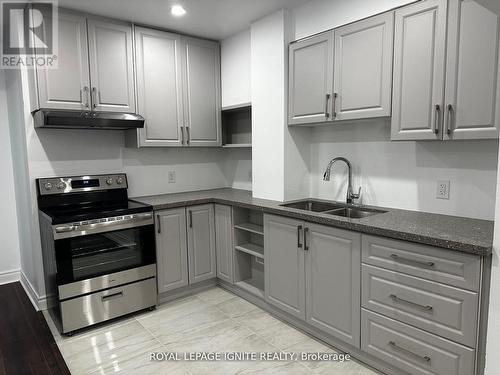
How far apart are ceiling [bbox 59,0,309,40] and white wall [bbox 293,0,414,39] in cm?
10

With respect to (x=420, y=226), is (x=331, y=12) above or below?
above

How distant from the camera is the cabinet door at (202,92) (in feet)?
11.1

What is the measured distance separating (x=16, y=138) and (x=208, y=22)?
207 cm

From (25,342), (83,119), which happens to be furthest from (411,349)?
(83,119)

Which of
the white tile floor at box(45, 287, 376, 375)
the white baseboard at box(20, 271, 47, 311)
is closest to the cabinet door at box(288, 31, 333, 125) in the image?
the white tile floor at box(45, 287, 376, 375)

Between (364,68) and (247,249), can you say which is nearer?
(364,68)

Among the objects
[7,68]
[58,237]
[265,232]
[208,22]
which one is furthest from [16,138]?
[265,232]

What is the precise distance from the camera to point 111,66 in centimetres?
291

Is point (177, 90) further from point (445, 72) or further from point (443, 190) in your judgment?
point (443, 190)

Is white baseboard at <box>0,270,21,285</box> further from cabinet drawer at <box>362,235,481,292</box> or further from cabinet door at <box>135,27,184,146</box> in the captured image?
cabinet drawer at <box>362,235,481,292</box>

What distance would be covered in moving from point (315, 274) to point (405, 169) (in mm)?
985

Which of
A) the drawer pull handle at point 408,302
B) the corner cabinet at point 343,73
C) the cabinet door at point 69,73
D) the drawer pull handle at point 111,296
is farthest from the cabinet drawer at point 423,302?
the cabinet door at point 69,73

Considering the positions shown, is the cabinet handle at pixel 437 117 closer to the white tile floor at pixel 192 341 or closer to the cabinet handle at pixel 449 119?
the cabinet handle at pixel 449 119

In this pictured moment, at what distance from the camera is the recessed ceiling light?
8.89 feet
